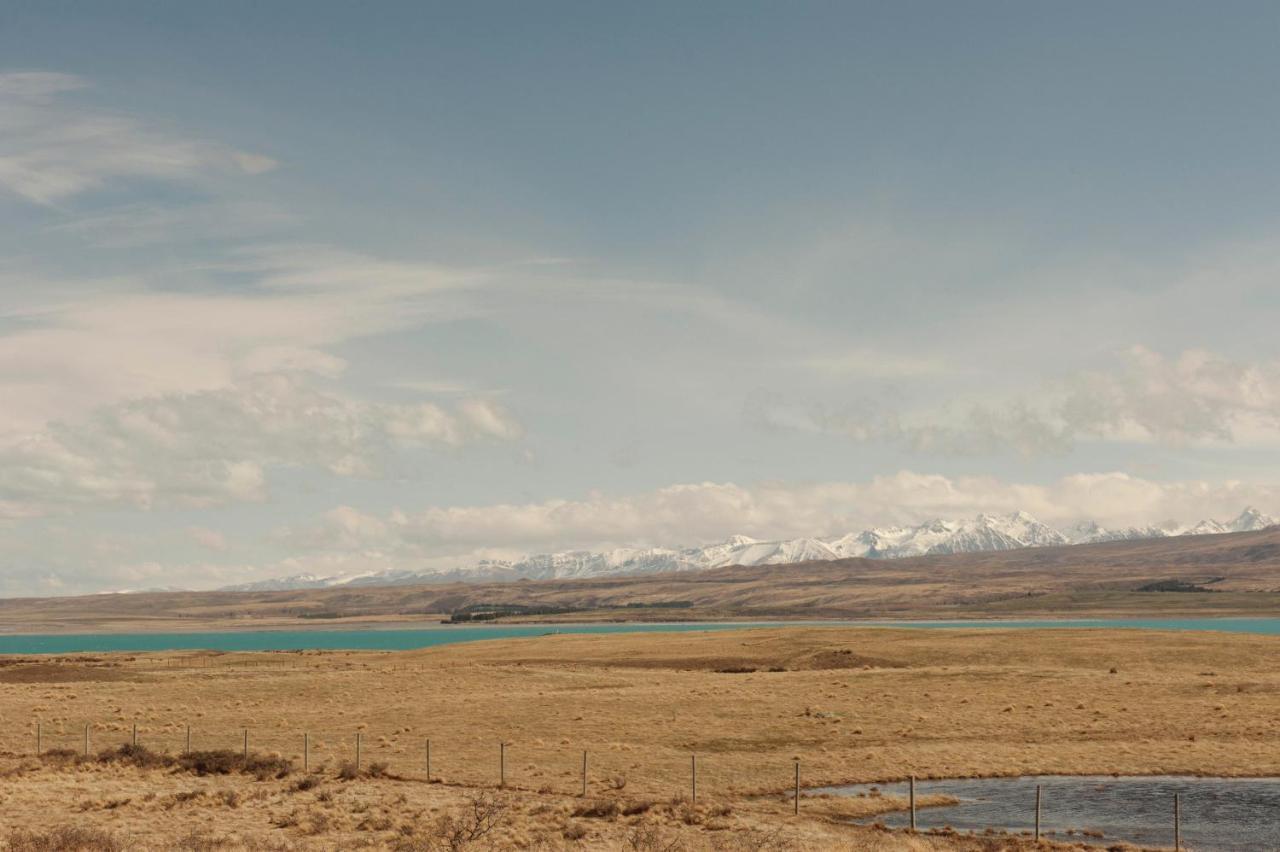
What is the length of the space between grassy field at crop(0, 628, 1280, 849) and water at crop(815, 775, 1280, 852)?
2219mm

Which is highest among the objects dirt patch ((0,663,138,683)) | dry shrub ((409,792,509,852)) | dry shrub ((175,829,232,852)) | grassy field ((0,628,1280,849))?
dry shrub ((175,829,232,852))

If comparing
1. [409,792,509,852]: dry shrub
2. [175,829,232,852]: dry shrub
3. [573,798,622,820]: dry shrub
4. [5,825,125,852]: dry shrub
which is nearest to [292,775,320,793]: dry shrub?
[409,792,509,852]: dry shrub

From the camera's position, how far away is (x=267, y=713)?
7669 cm

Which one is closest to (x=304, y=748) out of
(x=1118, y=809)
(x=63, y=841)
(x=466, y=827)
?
(x=466, y=827)

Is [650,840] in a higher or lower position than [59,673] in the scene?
higher

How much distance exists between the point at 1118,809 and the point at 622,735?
2838 cm

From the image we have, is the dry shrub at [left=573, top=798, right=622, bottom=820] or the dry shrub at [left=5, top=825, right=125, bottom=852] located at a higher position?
the dry shrub at [left=5, top=825, right=125, bottom=852]

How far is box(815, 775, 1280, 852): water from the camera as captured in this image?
134 feet

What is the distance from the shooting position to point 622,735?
65438 millimetres

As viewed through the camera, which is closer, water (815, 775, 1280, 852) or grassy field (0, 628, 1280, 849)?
water (815, 775, 1280, 852)

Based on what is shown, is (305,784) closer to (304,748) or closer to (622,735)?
(304,748)

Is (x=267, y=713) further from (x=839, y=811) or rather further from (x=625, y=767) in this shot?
(x=839, y=811)

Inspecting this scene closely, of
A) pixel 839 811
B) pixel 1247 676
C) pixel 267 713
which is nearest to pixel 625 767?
pixel 839 811

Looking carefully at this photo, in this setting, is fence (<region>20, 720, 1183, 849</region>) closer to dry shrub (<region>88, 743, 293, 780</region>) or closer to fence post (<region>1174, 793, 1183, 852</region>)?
dry shrub (<region>88, 743, 293, 780</region>)
